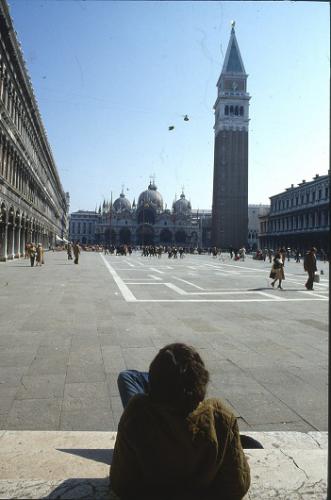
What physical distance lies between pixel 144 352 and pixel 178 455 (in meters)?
4.60

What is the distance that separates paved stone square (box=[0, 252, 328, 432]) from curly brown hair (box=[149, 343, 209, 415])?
2.19 metres

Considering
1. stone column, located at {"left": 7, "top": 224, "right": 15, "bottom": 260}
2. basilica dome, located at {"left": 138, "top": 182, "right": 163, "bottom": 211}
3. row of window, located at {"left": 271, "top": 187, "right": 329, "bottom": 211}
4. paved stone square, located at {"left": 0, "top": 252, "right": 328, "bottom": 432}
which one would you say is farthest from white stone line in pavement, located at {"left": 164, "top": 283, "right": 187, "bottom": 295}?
basilica dome, located at {"left": 138, "top": 182, "right": 163, "bottom": 211}

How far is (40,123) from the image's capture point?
141 feet

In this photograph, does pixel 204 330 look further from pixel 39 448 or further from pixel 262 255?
pixel 262 255

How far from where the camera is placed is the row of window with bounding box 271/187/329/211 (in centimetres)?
7225

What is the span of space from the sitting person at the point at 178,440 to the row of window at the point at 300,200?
7121cm

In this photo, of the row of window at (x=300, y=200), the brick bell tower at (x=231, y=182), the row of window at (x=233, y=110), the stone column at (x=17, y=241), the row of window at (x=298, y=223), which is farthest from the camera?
the row of window at (x=233, y=110)

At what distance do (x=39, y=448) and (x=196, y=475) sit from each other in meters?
1.56

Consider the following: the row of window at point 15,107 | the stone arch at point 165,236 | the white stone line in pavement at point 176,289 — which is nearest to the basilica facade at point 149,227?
the stone arch at point 165,236

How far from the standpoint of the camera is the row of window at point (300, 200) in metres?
72.2

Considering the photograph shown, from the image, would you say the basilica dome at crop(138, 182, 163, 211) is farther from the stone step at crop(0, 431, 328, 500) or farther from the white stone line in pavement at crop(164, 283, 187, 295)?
the stone step at crop(0, 431, 328, 500)

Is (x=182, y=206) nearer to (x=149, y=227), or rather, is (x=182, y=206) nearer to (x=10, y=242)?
(x=149, y=227)

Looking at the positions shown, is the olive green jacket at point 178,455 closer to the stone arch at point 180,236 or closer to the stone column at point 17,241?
the stone column at point 17,241

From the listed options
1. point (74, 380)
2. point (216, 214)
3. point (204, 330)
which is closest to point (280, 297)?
point (204, 330)
